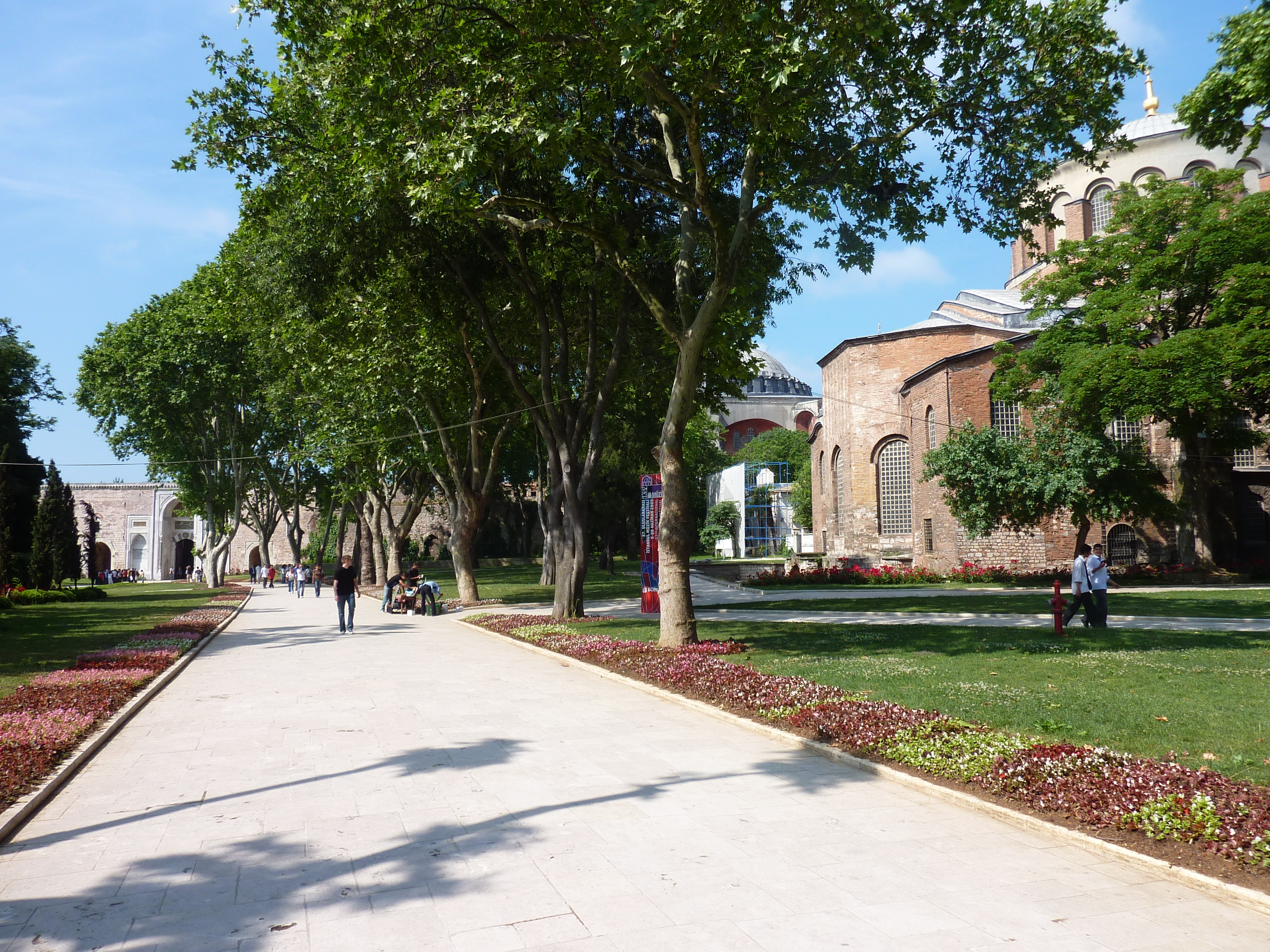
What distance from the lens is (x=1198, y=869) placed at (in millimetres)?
4594

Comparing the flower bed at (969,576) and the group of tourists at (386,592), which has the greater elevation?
the group of tourists at (386,592)

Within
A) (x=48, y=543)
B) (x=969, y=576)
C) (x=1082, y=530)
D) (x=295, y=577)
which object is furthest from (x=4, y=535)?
(x=1082, y=530)

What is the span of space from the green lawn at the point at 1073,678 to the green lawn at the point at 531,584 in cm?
1294

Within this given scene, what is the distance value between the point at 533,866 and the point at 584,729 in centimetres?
367

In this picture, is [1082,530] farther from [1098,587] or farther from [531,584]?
[531,584]

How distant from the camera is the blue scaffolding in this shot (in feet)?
225

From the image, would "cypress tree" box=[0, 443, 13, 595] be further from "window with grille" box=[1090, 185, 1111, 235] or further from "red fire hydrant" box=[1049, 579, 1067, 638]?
"window with grille" box=[1090, 185, 1111, 235]

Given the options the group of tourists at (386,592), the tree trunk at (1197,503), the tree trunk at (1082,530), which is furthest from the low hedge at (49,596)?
the tree trunk at (1197,503)

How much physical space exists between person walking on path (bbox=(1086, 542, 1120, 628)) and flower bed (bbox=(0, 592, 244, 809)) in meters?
15.1

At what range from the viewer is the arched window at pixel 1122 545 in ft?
124

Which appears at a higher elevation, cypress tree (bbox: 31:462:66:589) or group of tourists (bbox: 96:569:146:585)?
cypress tree (bbox: 31:462:66:589)

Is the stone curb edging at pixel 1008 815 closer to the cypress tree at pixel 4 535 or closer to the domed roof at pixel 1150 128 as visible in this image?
the cypress tree at pixel 4 535

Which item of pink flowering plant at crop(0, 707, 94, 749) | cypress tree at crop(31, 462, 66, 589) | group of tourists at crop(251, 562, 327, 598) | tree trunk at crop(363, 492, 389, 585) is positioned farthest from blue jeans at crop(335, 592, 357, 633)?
cypress tree at crop(31, 462, 66, 589)

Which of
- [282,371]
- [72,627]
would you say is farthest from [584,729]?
[282,371]
